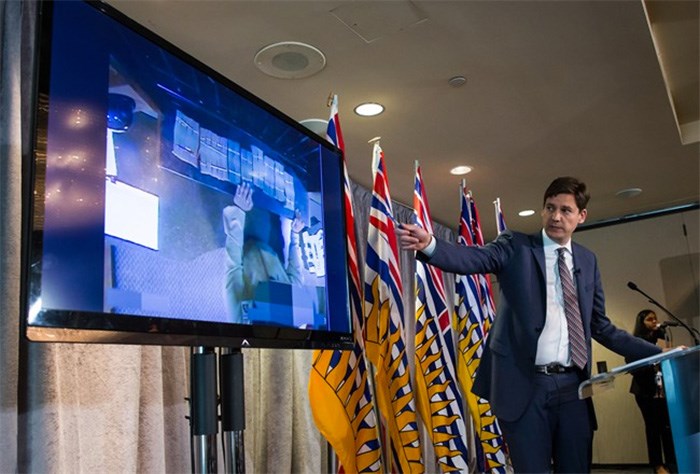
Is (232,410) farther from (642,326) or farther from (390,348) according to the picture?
(642,326)

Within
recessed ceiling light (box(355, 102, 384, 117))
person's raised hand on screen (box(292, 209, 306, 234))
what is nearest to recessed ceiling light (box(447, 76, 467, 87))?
recessed ceiling light (box(355, 102, 384, 117))

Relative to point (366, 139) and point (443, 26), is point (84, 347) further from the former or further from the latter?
point (366, 139)

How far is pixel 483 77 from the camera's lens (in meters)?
3.50

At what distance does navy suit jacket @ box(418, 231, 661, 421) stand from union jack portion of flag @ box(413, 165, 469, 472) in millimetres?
1055

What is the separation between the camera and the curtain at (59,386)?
188cm

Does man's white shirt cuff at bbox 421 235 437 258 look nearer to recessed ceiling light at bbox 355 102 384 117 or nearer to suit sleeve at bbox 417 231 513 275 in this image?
suit sleeve at bbox 417 231 513 275

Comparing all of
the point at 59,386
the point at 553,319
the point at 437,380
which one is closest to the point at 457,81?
the point at 437,380

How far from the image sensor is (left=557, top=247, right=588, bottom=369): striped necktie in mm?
2074

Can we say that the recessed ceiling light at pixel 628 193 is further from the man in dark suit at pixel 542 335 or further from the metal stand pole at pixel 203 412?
the metal stand pole at pixel 203 412

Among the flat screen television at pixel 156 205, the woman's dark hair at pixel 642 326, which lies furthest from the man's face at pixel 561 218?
the woman's dark hair at pixel 642 326

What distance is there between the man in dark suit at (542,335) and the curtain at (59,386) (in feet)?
4.16

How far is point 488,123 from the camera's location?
163 inches

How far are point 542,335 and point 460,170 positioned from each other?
3.09 meters

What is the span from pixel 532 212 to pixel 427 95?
3.30m
